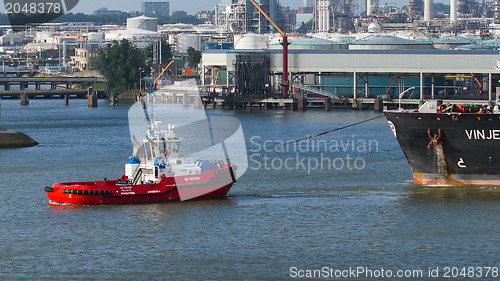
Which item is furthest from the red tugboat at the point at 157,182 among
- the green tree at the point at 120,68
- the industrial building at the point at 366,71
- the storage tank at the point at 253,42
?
the storage tank at the point at 253,42

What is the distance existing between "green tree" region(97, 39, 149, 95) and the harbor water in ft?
210

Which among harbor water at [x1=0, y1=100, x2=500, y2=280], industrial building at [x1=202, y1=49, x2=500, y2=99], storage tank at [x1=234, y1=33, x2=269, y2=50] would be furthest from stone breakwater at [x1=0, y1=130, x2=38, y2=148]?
storage tank at [x1=234, y1=33, x2=269, y2=50]

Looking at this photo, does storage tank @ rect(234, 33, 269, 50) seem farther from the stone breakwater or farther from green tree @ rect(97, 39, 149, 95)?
the stone breakwater

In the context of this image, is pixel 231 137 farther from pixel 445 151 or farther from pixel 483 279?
pixel 483 279

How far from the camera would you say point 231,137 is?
59688mm

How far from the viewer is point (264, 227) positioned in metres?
30.5

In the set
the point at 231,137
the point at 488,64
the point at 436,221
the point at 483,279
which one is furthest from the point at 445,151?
the point at 488,64

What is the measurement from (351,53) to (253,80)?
1104cm

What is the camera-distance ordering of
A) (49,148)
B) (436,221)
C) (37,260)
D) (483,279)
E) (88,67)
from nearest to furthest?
1. (483,279)
2. (37,260)
3. (436,221)
4. (49,148)
5. (88,67)

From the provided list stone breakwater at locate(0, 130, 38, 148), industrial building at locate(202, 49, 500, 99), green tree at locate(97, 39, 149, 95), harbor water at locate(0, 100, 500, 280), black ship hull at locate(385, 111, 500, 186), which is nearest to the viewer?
harbor water at locate(0, 100, 500, 280)

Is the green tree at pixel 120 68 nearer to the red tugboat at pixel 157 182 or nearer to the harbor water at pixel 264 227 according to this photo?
the harbor water at pixel 264 227

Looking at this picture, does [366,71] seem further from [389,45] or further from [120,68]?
[120,68]

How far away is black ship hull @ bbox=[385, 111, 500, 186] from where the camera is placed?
35.3m

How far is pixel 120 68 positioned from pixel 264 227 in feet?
271
